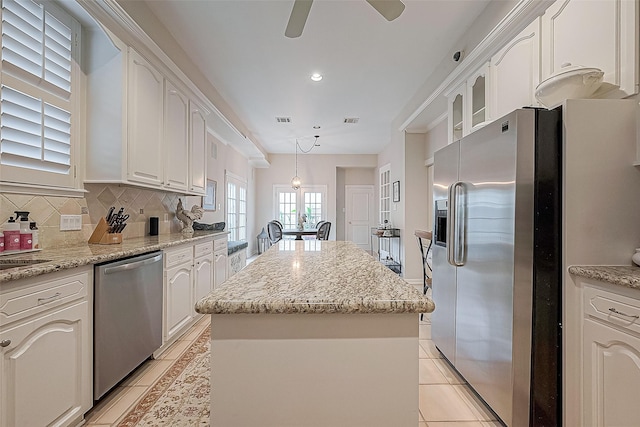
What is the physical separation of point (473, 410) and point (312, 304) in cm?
163

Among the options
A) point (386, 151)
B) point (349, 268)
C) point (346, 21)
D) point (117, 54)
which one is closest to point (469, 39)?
point (346, 21)

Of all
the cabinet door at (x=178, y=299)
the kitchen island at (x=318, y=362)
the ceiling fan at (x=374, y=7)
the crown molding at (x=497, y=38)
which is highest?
the crown molding at (x=497, y=38)

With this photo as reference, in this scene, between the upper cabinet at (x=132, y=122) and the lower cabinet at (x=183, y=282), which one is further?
the lower cabinet at (x=183, y=282)

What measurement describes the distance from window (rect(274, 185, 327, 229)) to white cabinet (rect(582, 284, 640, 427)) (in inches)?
284

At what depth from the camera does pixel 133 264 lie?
77.2 inches

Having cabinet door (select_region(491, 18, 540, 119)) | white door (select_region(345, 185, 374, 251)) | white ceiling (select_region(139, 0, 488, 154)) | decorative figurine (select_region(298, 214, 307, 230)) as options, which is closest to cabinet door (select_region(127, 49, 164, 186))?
white ceiling (select_region(139, 0, 488, 154))

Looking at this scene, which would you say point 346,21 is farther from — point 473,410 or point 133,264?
point 473,410

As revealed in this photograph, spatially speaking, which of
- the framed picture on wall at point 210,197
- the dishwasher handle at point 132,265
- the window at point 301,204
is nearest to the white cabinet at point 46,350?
the dishwasher handle at point 132,265

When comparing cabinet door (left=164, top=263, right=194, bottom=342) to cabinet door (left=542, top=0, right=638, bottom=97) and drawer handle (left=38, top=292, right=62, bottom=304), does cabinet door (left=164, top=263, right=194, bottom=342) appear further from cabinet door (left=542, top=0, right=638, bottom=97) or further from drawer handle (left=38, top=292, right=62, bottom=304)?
cabinet door (left=542, top=0, right=638, bottom=97)

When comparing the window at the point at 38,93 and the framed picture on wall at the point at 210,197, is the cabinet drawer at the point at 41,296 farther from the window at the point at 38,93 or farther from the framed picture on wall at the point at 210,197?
the framed picture on wall at the point at 210,197

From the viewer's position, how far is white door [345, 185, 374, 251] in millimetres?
8922

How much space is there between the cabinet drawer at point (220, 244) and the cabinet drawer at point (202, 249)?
0.13m

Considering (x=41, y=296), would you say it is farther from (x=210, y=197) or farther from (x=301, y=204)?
(x=301, y=204)

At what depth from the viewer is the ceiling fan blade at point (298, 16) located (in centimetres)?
158
